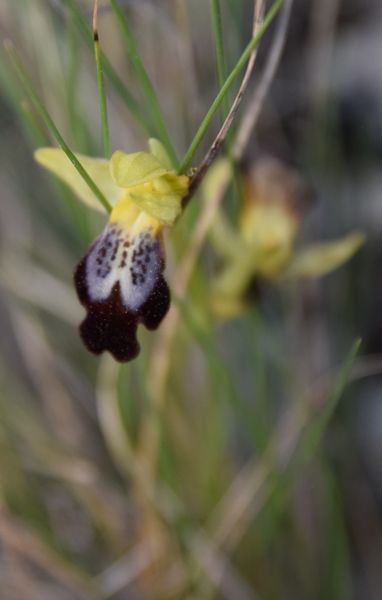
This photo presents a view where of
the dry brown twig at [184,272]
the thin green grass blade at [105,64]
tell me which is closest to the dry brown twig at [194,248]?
the dry brown twig at [184,272]

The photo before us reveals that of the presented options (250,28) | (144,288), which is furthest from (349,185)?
(144,288)

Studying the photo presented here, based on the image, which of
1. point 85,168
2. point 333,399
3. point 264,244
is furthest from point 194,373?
point 85,168

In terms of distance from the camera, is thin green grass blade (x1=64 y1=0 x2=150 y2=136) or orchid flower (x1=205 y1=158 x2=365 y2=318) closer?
thin green grass blade (x1=64 y1=0 x2=150 y2=136)

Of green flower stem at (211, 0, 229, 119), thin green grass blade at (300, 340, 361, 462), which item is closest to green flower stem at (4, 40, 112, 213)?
green flower stem at (211, 0, 229, 119)

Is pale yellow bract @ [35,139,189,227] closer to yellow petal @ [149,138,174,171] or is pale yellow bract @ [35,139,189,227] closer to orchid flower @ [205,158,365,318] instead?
yellow petal @ [149,138,174,171]

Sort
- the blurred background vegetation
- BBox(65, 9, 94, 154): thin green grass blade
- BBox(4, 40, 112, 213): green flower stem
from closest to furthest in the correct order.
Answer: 1. BBox(4, 40, 112, 213): green flower stem
2. BBox(65, 9, 94, 154): thin green grass blade
3. the blurred background vegetation

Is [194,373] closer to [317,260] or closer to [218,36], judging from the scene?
[317,260]

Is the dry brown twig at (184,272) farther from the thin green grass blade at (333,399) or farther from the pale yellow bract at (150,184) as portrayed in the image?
the thin green grass blade at (333,399)

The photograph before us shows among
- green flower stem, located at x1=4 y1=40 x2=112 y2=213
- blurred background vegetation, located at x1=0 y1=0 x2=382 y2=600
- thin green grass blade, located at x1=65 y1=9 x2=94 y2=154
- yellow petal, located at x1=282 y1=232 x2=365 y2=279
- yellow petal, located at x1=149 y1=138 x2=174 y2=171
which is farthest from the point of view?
blurred background vegetation, located at x1=0 y1=0 x2=382 y2=600
